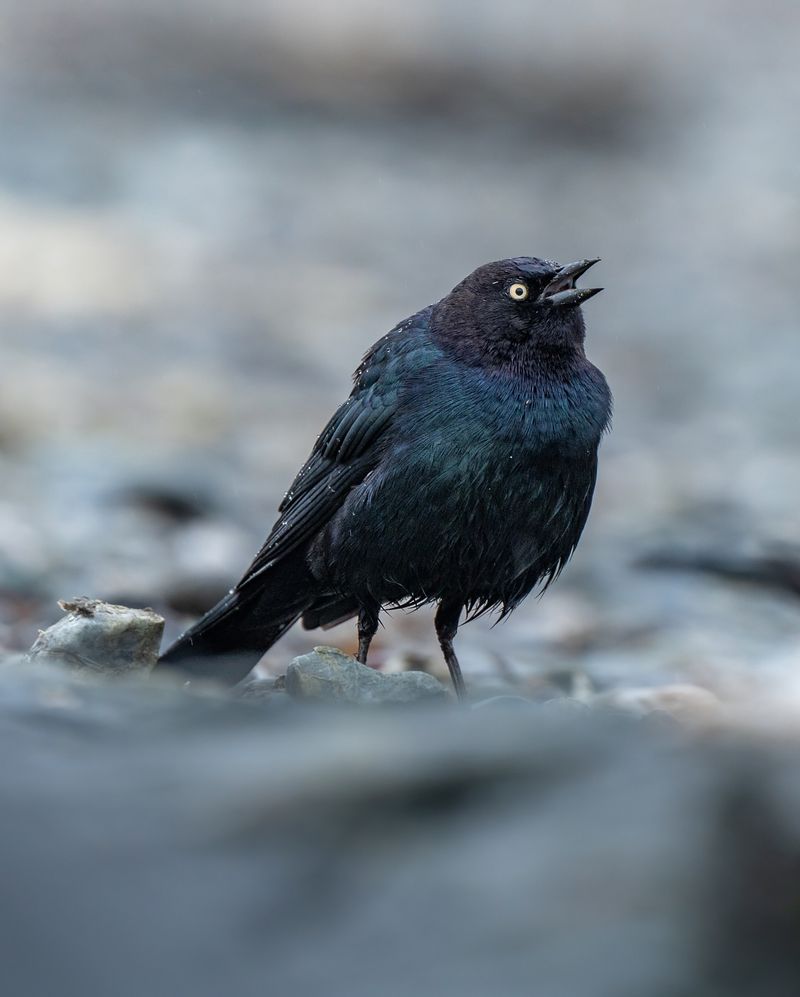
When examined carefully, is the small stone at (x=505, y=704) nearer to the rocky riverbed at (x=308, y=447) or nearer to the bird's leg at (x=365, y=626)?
the rocky riverbed at (x=308, y=447)

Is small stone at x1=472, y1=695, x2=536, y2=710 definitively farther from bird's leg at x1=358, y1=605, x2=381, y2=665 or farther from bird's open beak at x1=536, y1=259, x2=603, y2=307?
bird's open beak at x1=536, y1=259, x2=603, y2=307

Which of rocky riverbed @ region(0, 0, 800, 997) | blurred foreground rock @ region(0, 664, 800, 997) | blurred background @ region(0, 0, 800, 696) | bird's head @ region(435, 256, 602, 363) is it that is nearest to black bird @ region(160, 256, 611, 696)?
bird's head @ region(435, 256, 602, 363)

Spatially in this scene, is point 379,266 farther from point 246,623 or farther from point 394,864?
point 394,864

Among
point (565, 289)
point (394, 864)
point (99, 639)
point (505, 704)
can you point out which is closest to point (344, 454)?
point (565, 289)

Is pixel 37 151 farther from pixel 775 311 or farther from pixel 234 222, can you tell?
pixel 775 311

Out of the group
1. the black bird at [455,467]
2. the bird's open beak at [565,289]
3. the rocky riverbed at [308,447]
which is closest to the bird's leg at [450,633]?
the black bird at [455,467]

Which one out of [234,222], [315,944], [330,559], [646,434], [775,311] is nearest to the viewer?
[315,944]

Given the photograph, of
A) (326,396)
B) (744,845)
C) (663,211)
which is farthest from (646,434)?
(744,845)
